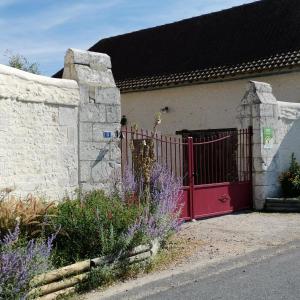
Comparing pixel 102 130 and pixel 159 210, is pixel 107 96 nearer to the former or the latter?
pixel 102 130

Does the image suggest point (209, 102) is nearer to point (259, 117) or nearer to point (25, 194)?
point (259, 117)

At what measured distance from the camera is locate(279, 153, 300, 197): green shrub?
13.0 metres

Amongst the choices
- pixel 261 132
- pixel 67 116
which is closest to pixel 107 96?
pixel 67 116

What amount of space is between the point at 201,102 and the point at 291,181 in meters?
5.70

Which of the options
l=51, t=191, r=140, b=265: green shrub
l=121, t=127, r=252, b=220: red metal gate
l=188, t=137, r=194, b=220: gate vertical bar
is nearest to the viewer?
l=51, t=191, r=140, b=265: green shrub

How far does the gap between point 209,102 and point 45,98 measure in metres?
10.3

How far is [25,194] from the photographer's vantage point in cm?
779

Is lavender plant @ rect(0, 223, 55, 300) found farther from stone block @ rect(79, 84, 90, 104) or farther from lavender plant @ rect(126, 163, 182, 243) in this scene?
stone block @ rect(79, 84, 90, 104)

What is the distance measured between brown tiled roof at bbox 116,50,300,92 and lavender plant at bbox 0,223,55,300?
39.8 ft

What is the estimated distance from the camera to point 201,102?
707 inches

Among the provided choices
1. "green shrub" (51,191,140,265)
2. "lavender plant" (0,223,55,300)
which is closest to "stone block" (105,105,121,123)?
"green shrub" (51,191,140,265)

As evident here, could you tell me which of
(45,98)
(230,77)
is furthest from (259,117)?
(45,98)

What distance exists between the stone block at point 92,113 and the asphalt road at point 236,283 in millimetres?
3179

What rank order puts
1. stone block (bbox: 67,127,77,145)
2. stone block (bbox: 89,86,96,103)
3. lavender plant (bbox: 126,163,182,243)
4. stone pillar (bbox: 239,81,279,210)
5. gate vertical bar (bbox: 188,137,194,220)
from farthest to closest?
stone pillar (bbox: 239,81,279,210) < gate vertical bar (bbox: 188,137,194,220) < stone block (bbox: 89,86,96,103) < stone block (bbox: 67,127,77,145) < lavender plant (bbox: 126,163,182,243)
